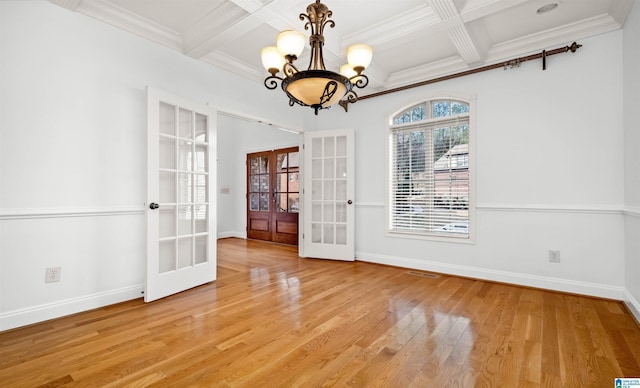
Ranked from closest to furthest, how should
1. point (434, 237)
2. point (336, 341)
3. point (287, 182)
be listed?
1. point (336, 341)
2. point (434, 237)
3. point (287, 182)

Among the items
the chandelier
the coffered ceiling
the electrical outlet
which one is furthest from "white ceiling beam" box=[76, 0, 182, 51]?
the electrical outlet

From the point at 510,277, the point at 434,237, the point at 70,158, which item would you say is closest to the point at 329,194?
the point at 434,237

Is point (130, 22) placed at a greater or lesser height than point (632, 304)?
greater

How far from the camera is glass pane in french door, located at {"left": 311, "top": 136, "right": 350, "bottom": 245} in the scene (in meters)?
4.80

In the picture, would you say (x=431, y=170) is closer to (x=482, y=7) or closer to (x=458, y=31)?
(x=458, y=31)

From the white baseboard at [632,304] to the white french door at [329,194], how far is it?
303 centimetres

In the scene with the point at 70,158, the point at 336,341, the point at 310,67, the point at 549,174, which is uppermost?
the point at 310,67

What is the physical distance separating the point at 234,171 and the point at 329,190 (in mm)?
3643

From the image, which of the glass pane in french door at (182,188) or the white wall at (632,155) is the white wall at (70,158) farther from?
the white wall at (632,155)

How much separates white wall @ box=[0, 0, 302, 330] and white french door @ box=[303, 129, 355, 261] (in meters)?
2.42

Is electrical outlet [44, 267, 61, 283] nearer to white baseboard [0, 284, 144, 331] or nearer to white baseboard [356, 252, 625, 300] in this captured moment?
white baseboard [0, 284, 144, 331]

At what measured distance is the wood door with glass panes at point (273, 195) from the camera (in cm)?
638

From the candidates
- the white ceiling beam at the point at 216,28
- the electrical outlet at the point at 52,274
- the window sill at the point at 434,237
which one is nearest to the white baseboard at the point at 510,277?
the window sill at the point at 434,237

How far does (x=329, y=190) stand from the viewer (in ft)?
16.1
